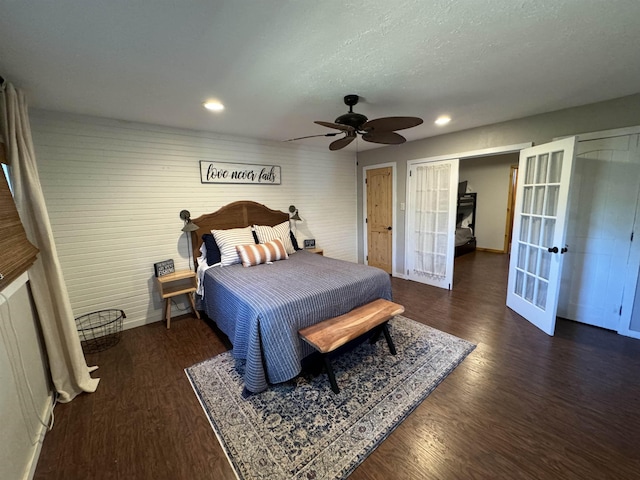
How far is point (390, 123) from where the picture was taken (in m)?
2.03

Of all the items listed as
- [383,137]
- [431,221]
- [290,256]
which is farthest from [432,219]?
[290,256]

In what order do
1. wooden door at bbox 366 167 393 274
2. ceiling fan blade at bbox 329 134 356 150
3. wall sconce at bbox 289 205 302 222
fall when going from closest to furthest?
1. ceiling fan blade at bbox 329 134 356 150
2. wall sconce at bbox 289 205 302 222
3. wooden door at bbox 366 167 393 274

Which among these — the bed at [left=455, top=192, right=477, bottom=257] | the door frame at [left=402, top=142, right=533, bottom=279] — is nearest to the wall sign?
the door frame at [left=402, top=142, right=533, bottom=279]

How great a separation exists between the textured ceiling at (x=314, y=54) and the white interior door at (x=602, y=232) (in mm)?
597

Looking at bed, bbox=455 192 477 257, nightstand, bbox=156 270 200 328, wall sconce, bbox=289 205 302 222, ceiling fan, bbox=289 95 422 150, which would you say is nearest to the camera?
ceiling fan, bbox=289 95 422 150

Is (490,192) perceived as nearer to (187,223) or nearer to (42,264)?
(187,223)

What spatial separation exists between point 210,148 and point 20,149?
1.83 meters

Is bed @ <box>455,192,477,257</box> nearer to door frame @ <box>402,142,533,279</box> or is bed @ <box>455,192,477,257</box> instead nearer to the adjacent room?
door frame @ <box>402,142,533,279</box>

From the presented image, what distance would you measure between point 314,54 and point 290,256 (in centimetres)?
242

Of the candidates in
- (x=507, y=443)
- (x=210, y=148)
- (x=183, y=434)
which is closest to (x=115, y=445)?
Result: (x=183, y=434)

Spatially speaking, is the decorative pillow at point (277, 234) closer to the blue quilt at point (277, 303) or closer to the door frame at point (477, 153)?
the blue quilt at point (277, 303)

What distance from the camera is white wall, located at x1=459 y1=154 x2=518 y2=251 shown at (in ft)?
20.1

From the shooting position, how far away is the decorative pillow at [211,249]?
3.18 m

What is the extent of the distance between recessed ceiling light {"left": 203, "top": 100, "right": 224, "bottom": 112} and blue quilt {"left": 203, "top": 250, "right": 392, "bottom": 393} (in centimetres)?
169
